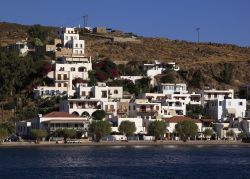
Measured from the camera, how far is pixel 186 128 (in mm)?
100938

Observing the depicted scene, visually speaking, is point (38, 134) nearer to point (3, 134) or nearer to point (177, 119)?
point (3, 134)

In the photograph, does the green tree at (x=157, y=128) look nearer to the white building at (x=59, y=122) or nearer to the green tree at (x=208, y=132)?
the green tree at (x=208, y=132)

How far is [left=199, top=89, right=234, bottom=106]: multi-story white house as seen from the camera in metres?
116

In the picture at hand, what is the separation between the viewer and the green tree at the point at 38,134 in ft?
318

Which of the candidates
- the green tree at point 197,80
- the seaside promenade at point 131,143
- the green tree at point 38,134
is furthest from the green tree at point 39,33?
the seaside promenade at point 131,143

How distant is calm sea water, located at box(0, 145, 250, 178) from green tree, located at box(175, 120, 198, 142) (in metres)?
2.53

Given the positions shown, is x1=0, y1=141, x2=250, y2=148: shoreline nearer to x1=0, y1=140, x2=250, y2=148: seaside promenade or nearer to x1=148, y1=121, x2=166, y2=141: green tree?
x1=0, y1=140, x2=250, y2=148: seaside promenade

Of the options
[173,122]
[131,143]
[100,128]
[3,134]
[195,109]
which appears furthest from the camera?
[195,109]

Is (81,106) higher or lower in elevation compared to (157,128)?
higher

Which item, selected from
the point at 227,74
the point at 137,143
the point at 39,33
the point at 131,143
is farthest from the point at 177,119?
the point at 39,33

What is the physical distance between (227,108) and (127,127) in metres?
18.6

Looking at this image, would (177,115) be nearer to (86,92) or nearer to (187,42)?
(86,92)

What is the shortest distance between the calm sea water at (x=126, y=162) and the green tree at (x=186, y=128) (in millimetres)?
2531

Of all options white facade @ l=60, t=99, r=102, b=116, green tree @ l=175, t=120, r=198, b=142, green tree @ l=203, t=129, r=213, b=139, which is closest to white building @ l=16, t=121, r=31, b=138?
white facade @ l=60, t=99, r=102, b=116
